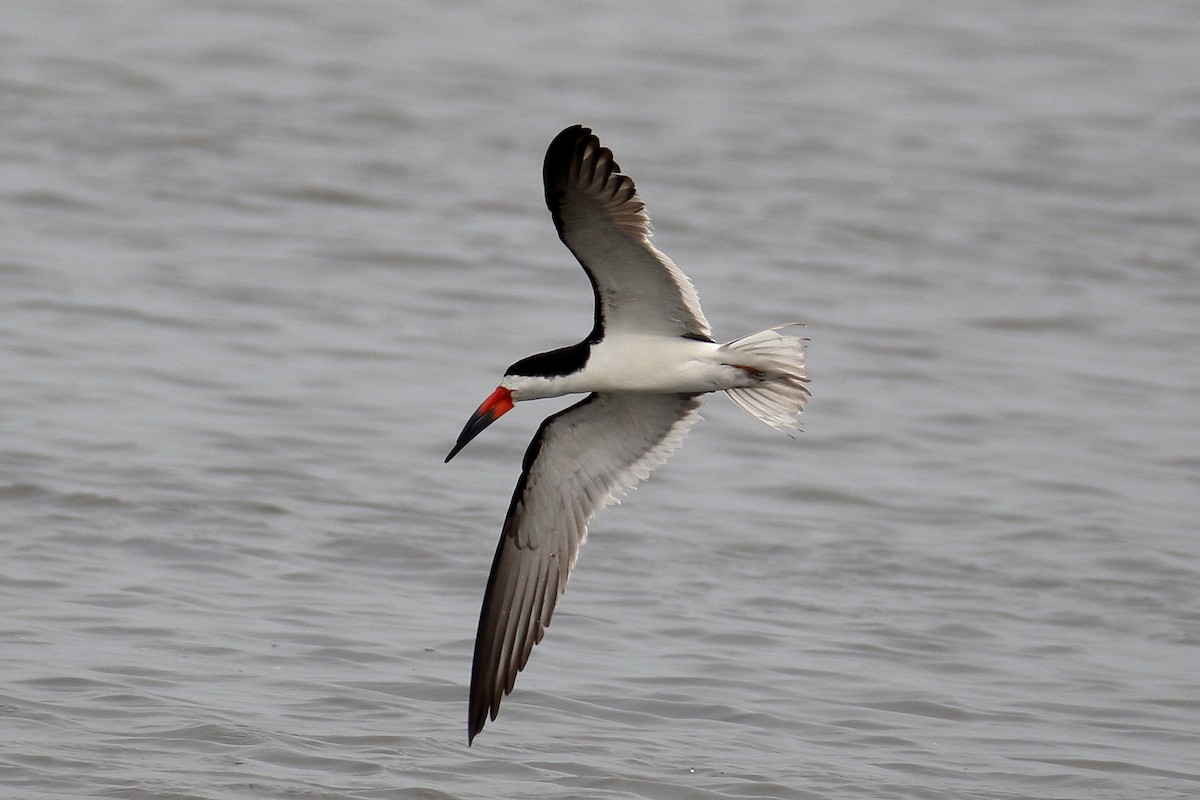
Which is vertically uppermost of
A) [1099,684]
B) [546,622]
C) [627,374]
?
[627,374]

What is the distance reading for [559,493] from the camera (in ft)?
21.5

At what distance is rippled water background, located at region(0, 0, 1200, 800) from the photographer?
6453mm

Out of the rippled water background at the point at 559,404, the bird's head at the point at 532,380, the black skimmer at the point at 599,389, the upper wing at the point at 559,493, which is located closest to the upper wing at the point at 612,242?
the black skimmer at the point at 599,389

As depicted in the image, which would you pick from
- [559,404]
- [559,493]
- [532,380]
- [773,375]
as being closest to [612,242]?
[532,380]

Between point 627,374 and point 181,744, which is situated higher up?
point 627,374

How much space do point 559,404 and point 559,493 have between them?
3673mm

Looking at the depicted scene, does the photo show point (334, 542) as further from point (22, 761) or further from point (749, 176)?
point (749, 176)

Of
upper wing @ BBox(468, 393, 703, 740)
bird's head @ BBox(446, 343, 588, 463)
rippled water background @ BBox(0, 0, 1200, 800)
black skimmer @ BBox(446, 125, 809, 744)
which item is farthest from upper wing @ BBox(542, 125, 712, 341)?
rippled water background @ BBox(0, 0, 1200, 800)

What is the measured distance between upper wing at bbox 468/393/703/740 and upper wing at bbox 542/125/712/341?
1.59 ft

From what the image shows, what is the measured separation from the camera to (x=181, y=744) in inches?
236

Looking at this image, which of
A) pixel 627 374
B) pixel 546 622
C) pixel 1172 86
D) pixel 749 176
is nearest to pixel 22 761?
pixel 546 622

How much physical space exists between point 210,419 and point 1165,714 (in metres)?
4.57

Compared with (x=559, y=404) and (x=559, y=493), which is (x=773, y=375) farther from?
(x=559, y=404)

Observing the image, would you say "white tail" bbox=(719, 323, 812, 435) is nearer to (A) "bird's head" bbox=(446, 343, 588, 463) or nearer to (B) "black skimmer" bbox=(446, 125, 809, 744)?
(B) "black skimmer" bbox=(446, 125, 809, 744)
